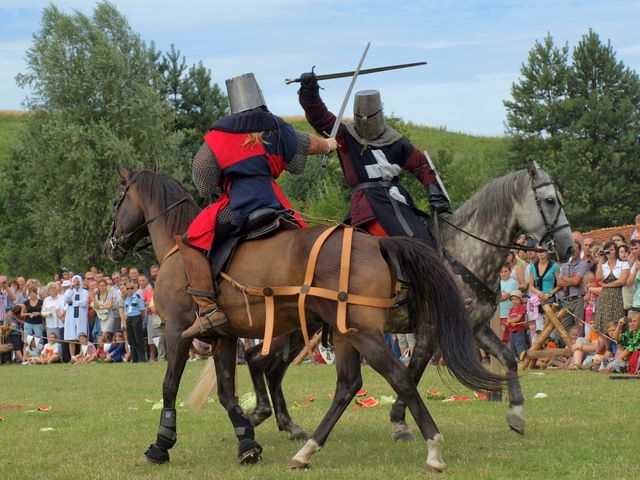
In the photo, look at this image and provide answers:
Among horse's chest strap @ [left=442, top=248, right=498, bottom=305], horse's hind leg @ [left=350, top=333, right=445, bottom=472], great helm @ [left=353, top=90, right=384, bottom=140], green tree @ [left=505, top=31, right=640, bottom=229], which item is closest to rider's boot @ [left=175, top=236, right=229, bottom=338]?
horse's hind leg @ [left=350, top=333, right=445, bottom=472]

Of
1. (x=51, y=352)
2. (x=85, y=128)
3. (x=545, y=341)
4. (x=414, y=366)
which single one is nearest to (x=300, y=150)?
(x=414, y=366)

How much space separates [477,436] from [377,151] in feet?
8.71

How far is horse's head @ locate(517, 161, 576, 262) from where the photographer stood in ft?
30.5

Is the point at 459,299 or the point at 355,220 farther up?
the point at 355,220

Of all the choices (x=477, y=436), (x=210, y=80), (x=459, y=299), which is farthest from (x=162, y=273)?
(x=210, y=80)

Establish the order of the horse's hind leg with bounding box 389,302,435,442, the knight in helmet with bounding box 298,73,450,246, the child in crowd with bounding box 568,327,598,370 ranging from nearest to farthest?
the horse's hind leg with bounding box 389,302,435,442
the knight in helmet with bounding box 298,73,450,246
the child in crowd with bounding box 568,327,598,370

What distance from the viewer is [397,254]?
7555mm

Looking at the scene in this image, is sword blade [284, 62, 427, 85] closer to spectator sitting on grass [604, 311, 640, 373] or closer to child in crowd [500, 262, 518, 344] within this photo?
spectator sitting on grass [604, 311, 640, 373]

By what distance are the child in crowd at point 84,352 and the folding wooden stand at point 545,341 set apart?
11.6 m

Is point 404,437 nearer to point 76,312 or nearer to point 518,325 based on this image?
point 518,325

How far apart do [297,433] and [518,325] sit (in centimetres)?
881

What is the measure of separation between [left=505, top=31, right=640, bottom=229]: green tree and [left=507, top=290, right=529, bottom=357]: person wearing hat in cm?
3457

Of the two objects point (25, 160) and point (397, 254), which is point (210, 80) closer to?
point (25, 160)

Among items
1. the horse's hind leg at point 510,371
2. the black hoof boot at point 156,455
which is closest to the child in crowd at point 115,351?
the horse's hind leg at point 510,371
